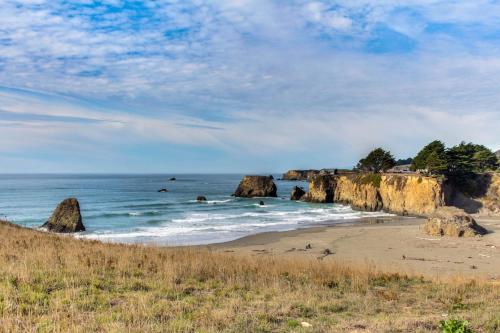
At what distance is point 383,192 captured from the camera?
58.8 m

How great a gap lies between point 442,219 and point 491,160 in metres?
49.7

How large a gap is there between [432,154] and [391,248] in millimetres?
36527

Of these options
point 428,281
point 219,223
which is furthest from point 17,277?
point 219,223

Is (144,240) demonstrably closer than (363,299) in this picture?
No

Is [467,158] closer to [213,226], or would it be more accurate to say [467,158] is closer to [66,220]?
[213,226]

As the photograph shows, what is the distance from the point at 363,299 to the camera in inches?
395

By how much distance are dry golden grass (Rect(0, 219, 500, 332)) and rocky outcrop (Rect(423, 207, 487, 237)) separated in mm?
18726

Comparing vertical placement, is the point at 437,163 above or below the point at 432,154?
below

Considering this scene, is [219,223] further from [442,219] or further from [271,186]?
[271,186]

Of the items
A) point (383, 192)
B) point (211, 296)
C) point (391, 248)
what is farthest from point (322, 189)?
point (211, 296)

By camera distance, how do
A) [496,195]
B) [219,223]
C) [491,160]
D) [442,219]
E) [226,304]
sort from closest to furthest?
[226,304]
[442,219]
[219,223]
[496,195]
[491,160]

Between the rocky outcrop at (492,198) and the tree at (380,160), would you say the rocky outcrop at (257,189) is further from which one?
the rocky outcrop at (492,198)

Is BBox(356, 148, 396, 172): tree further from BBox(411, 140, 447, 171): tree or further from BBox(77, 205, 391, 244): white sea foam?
BBox(77, 205, 391, 244): white sea foam

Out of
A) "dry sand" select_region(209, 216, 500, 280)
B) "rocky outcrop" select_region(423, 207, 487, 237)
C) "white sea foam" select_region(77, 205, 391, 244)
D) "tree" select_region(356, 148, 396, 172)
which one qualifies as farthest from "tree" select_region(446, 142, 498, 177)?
"rocky outcrop" select_region(423, 207, 487, 237)
